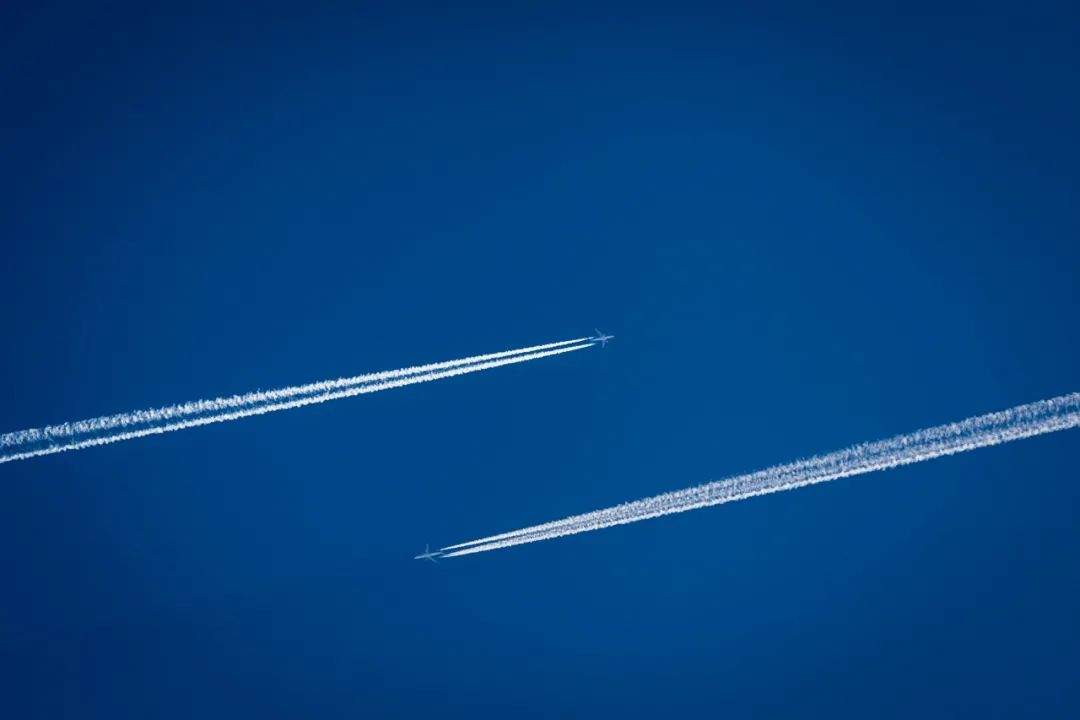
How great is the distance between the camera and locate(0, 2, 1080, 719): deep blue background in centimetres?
984

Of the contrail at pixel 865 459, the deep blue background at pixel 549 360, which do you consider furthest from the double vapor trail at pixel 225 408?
the contrail at pixel 865 459

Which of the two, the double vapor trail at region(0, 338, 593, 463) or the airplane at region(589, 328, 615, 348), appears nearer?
the double vapor trail at region(0, 338, 593, 463)

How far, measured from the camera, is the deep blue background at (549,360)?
984 cm

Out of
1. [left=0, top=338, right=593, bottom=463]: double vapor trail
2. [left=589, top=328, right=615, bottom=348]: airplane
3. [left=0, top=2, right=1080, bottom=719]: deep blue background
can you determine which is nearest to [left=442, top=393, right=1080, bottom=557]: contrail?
[left=0, top=2, right=1080, bottom=719]: deep blue background

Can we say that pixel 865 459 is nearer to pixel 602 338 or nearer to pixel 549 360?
pixel 602 338

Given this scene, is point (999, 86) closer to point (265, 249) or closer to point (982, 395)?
point (982, 395)

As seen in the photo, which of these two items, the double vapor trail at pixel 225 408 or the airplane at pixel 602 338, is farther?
the airplane at pixel 602 338

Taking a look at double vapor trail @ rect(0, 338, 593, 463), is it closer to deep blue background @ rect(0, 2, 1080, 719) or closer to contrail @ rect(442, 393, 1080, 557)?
deep blue background @ rect(0, 2, 1080, 719)

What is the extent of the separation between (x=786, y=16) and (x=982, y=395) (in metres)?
4.49

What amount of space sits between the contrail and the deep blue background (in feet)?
0.46

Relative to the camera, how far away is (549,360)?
10.1 meters

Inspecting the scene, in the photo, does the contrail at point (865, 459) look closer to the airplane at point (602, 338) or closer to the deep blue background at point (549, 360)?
the deep blue background at point (549, 360)

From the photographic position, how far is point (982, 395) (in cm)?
1014

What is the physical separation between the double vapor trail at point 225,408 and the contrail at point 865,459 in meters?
1.86
